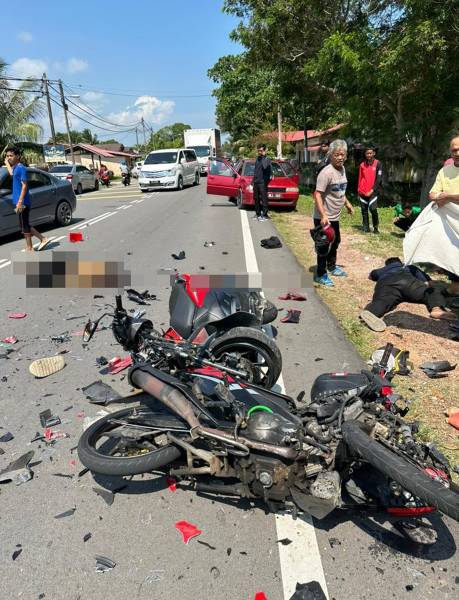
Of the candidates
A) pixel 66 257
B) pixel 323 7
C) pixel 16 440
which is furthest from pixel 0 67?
pixel 16 440

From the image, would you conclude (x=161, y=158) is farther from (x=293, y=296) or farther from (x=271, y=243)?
(x=293, y=296)

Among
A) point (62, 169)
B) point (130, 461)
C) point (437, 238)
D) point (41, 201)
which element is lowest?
point (130, 461)

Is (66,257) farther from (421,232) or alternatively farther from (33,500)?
(421,232)

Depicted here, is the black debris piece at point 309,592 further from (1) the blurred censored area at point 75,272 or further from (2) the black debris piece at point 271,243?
(2) the black debris piece at point 271,243

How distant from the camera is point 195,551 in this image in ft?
7.48

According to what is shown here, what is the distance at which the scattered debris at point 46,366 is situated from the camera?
13.7 feet

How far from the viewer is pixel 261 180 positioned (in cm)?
1264

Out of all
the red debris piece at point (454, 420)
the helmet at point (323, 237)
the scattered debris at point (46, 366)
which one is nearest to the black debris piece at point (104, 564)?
the scattered debris at point (46, 366)

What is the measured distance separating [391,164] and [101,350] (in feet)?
51.6

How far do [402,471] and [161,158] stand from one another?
79.0 feet

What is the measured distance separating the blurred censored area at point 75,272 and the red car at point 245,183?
30.9ft

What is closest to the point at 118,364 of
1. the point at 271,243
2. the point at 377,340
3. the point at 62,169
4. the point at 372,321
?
the point at 377,340

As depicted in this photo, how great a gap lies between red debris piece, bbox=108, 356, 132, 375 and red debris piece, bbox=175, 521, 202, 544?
1930 mm

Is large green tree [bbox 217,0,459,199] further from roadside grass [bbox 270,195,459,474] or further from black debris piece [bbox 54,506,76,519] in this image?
black debris piece [bbox 54,506,76,519]
